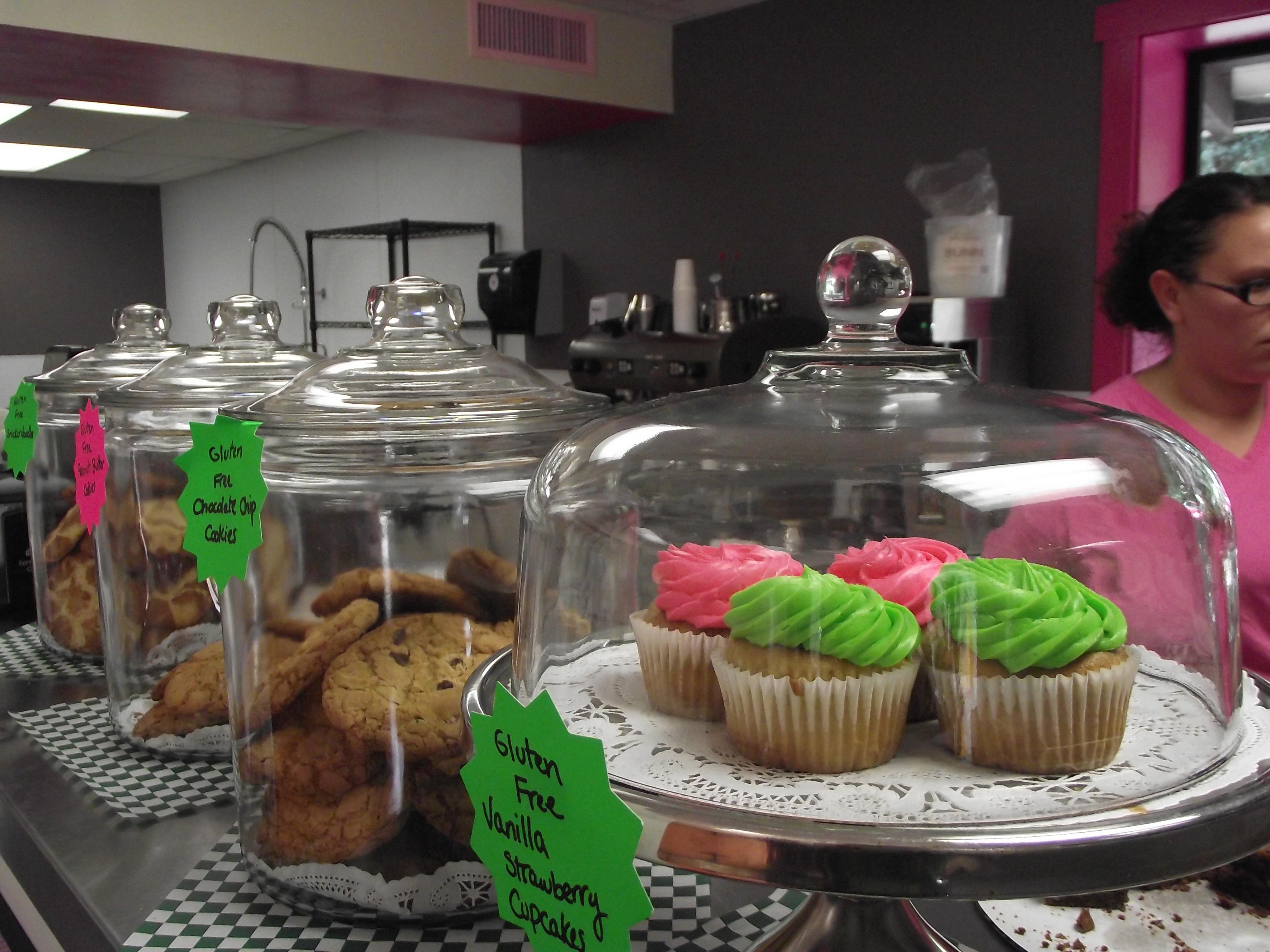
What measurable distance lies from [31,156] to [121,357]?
18.6 feet

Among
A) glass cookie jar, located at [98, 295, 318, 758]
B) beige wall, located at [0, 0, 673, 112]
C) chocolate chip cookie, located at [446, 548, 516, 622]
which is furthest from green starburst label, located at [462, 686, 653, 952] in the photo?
beige wall, located at [0, 0, 673, 112]

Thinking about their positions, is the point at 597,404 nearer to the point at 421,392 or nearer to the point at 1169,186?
the point at 421,392

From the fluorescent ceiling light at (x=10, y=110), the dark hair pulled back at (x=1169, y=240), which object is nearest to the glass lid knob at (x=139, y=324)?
the dark hair pulled back at (x=1169, y=240)

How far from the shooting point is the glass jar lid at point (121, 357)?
122cm

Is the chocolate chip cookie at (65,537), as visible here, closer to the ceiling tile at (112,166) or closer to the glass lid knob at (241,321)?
the glass lid knob at (241,321)

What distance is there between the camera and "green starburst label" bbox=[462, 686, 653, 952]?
17.6 inches

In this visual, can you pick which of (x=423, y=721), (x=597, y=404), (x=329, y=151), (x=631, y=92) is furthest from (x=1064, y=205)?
(x=329, y=151)

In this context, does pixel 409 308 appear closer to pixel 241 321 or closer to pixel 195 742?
pixel 241 321

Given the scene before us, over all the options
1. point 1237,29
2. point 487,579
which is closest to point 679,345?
point 1237,29

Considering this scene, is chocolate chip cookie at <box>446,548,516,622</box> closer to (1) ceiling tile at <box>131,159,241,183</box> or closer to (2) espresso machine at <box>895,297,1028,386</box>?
(2) espresso machine at <box>895,297,1028,386</box>

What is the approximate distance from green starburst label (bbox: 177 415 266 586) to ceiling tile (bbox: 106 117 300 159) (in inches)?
187

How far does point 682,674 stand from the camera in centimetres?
64

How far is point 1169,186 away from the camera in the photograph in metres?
2.55

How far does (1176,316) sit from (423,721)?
1.45 m
